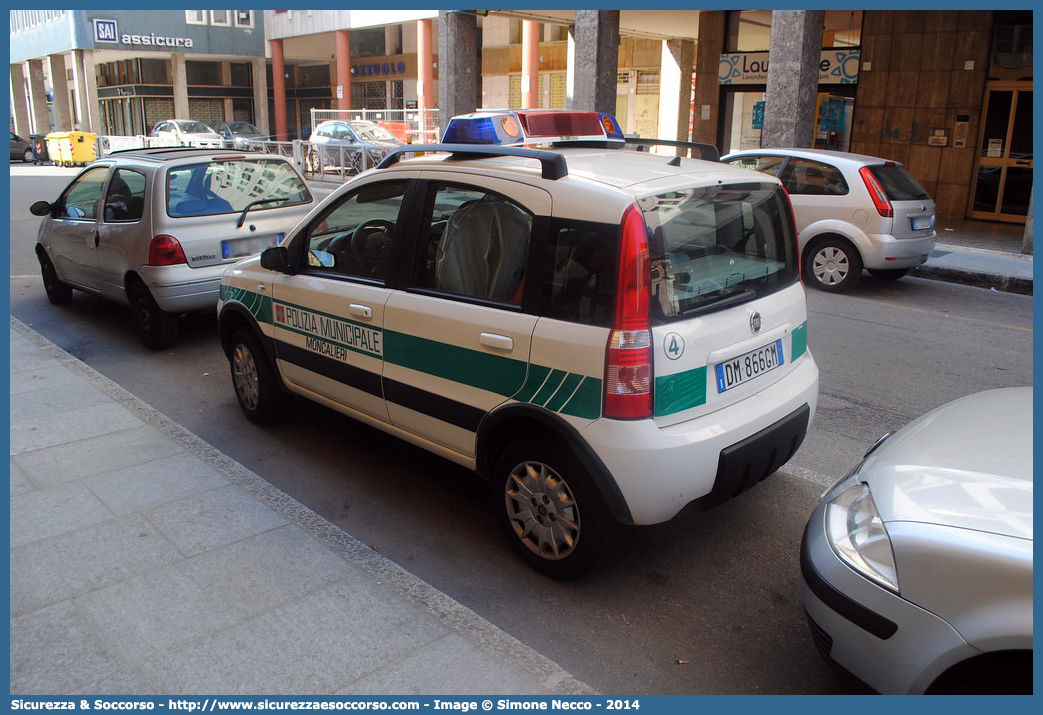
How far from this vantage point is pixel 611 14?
16.3 meters

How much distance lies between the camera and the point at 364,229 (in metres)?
4.46

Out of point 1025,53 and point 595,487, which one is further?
point 1025,53

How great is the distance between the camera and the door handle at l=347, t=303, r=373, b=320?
4219mm

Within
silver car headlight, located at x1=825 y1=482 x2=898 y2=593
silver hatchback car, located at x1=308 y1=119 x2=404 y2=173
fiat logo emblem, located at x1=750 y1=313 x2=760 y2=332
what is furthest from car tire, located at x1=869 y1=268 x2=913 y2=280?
silver hatchback car, located at x1=308 y1=119 x2=404 y2=173

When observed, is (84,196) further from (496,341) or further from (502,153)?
(496,341)

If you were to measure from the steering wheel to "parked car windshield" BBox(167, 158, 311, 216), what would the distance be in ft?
10.7

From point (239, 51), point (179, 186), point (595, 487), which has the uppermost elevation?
point (239, 51)

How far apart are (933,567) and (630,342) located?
52.1 inches

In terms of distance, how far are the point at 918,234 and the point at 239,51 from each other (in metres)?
38.6

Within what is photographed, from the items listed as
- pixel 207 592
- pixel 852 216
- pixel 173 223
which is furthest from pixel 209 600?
pixel 852 216

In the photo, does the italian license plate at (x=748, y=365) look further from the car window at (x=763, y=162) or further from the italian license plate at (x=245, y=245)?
the car window at (x=763, y=162)
